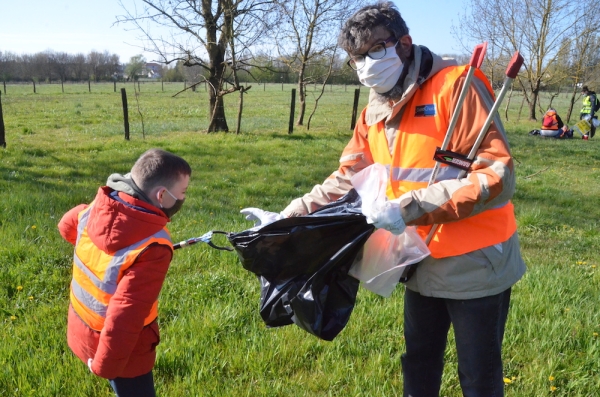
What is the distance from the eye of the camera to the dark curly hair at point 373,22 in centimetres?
213

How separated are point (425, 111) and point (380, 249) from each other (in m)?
0.63

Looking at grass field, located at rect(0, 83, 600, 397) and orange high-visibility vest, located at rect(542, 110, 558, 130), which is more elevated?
orange high-visibility vest, located at rect(542, 110, 558, 130)

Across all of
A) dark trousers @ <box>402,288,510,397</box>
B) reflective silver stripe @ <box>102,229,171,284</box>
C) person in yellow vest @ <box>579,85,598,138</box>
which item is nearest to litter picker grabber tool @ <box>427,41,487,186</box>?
dark trousers @ <box>402,288,510,397</box>

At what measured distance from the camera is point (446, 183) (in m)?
1.88

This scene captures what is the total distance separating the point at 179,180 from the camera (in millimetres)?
2129

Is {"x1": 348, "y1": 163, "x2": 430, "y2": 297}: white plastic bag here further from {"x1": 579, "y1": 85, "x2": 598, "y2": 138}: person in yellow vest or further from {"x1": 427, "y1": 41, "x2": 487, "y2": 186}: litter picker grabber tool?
{"x1": 579, "y1": 85, "x2": 598, "y2": 138}: person in yellow vest

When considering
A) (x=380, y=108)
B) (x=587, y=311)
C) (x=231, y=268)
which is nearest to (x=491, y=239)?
(x=380, y=108)

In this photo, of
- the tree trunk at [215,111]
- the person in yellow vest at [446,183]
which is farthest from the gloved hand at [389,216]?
the tree trunk at [215,111]

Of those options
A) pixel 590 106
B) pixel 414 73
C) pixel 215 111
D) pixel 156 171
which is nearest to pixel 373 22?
pixel 414 73

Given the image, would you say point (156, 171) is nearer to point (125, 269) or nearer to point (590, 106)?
point (125, 269)

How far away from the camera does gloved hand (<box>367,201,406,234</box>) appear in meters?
1.90

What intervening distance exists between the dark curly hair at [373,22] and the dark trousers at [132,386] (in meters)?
1.75

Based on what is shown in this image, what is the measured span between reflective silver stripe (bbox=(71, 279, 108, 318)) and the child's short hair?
0.49m

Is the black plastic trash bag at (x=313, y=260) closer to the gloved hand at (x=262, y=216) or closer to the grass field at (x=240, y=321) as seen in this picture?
the gloved hand at (x=262, y=216)
